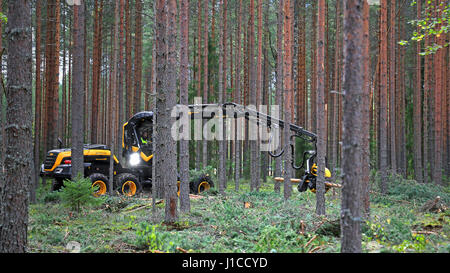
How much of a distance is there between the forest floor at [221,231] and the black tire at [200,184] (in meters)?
2.92

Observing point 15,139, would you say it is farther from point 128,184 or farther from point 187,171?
point 128,184

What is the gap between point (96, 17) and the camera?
748 inches

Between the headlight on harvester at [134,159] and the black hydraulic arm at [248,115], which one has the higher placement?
the black hydraulic arm at [248,115]

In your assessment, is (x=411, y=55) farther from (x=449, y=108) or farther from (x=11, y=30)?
(x=11, y=30)

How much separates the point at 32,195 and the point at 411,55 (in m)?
22.8

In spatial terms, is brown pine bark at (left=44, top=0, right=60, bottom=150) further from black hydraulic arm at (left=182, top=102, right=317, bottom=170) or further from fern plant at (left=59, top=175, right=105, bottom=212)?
fern plant at (left=59, top=175, right=105, bottom=212)

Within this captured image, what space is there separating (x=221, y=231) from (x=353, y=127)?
400 centimetres

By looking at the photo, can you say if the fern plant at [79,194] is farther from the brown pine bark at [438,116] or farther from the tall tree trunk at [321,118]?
the brown pine bark at [438,116]

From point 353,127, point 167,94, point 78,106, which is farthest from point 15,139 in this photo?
point 78,106

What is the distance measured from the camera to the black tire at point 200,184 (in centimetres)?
1370

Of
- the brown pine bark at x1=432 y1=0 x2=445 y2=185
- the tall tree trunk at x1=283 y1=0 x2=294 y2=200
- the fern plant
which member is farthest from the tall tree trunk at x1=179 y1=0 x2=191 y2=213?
the brown pine bark at x1=432 y1=0 x2=445 y2=185


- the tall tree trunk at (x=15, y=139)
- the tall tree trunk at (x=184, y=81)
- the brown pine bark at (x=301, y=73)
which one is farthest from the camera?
the brown pine bark at (x=301, y=73)

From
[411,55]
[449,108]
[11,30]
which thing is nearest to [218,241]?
[11,30]

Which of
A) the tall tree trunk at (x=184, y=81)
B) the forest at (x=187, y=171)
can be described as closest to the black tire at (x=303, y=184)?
the forest at (x=187, y=171)
